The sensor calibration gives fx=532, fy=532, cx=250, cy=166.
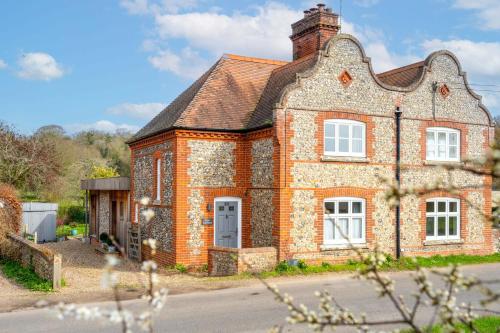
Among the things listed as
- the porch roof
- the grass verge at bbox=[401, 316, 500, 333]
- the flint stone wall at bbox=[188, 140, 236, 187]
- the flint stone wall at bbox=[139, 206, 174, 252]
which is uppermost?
the flint stone wall at bbox=[188, 140, 236, 187]

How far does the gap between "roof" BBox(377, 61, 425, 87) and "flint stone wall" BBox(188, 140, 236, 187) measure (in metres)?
7.45

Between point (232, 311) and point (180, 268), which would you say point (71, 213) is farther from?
point (232, 311)

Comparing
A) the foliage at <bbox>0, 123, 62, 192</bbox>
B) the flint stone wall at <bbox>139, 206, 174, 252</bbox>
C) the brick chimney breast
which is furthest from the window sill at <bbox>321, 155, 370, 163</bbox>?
the foliage at <bbox>0, 123, 62, 192</bbox>

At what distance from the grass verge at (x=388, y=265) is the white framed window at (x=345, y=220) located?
0.89 metres

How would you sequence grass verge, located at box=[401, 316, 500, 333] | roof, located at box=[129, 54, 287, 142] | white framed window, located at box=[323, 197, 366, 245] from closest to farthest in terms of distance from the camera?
grass verge, located at box=[401, 316, 500, 333] → white framed window, located at box=[323, 197, 366, 245] → roof, located at box=[129, 54, 287, 142]

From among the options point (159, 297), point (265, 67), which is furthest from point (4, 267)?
point (159, 297)

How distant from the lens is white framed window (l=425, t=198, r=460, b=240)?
20516mm

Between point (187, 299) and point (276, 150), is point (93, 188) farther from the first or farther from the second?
point (187, 299)

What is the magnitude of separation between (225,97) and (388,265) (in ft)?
28.8

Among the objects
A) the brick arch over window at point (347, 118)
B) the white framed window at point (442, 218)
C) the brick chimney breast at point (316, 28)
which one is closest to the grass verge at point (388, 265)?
the white framed window at point (442, 218)

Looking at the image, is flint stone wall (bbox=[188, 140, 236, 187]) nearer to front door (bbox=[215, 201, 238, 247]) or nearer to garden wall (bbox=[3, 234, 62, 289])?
front door (bbox=[215, 201, 238, 247])

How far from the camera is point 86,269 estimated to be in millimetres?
19281

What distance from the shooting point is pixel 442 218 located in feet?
68.2

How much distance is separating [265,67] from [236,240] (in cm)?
803
